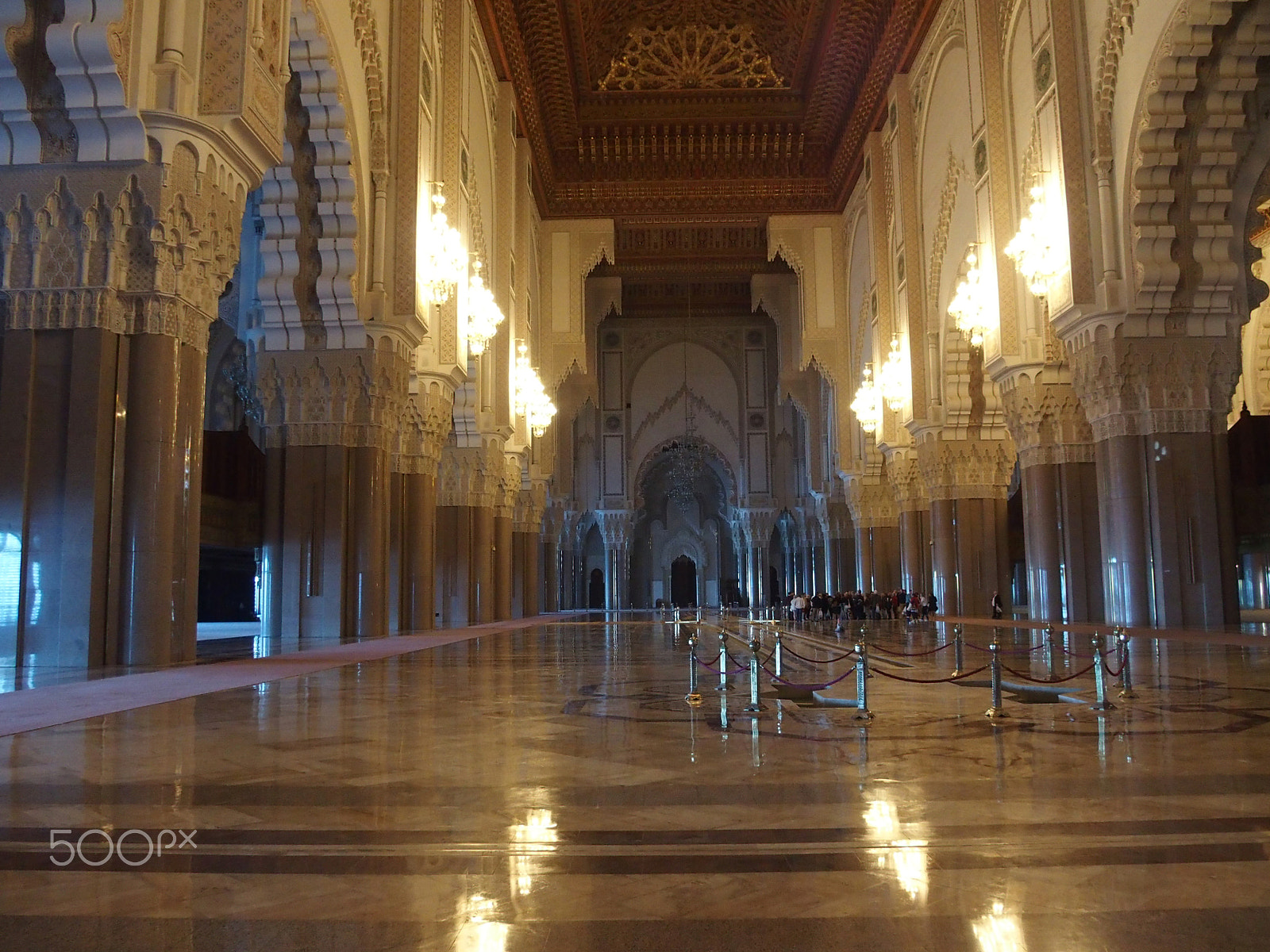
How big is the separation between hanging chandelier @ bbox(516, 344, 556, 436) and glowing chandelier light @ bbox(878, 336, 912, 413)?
252 inches

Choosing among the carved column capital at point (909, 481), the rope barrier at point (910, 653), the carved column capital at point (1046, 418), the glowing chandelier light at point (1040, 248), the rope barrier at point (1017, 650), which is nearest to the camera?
the rope barrier at point (1017, 650)

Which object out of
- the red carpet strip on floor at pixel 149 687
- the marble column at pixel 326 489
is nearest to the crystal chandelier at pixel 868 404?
the marble column at pixel 326 489

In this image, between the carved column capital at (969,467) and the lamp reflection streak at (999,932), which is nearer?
the lamp reflection streak at (999,932)

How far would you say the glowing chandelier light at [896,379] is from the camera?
17.6 meters

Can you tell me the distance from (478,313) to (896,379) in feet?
25.0

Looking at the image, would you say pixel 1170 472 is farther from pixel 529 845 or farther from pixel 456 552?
pixel 529 845

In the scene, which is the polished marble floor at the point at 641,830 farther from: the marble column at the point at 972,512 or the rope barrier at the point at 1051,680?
the marble column at the point at 972,512

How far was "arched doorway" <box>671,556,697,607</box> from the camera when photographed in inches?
1486

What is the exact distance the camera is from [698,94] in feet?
66.5

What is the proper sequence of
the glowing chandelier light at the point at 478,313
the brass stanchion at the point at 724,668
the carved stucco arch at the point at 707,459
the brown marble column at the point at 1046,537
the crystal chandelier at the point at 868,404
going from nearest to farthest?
the brass stanchion at the point at 724,668
the brown marble column at the point at 1046,537
the glowing chandelier light at the point at 478,313
the crystal chandelier at the point at 868,404
the carved stucco arch at the point at 707,459

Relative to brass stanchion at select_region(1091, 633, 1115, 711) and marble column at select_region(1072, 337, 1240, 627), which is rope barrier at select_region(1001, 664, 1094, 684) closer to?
brass stanchion at select_region(1091, 633, 1115, 711)

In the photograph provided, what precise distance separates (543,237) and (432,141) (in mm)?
10516

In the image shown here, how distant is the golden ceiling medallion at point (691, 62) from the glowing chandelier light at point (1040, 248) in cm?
958

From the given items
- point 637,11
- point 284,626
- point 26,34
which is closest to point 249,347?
point 284,626
